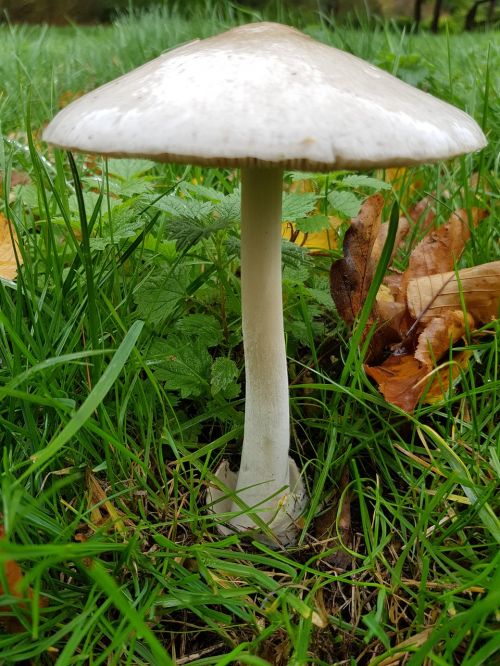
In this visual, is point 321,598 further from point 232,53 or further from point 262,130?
point 232,53

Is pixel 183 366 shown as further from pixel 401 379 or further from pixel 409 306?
pixel 409 306

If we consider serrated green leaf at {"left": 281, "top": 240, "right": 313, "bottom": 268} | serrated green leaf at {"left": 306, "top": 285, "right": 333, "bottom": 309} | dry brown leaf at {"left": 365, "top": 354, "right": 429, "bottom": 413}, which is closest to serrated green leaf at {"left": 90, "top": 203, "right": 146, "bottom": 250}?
serrated green leaf at {"left": 281, "top": 240, "right": 313, "bottom": 268}

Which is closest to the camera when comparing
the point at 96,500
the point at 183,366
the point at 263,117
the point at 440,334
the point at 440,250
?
the point at 263,117

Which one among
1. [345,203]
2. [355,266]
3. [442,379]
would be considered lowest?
[442,379]

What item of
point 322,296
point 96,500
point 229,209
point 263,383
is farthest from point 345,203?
point 96,500

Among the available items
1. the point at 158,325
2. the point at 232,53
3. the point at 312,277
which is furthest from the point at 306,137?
the point at 312,277

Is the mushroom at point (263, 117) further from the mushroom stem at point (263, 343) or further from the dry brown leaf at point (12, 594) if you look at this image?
the dry brown leaf at point (12, 594)
